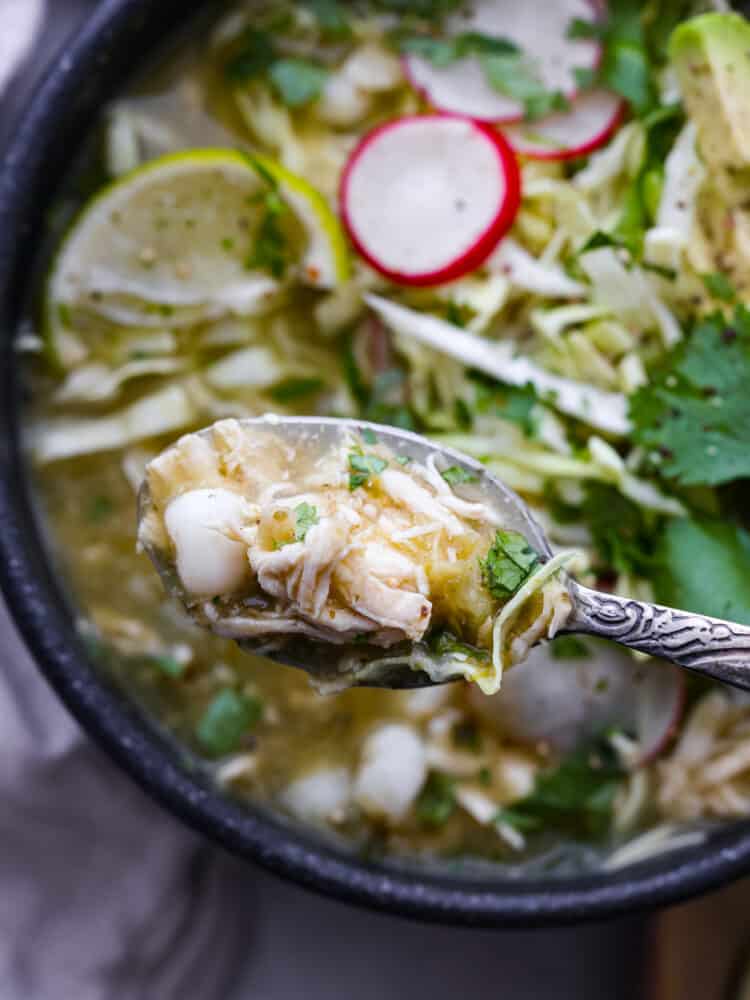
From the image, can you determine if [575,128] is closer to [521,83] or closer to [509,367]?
[521,83]

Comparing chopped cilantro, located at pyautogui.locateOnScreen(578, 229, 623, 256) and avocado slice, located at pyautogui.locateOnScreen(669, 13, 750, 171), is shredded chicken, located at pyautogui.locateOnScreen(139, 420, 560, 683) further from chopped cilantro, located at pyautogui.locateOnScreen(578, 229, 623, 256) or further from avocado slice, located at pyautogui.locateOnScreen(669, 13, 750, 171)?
avocado slice, located at pyautogui.locateOnScreen(669, 13, 750, 171)

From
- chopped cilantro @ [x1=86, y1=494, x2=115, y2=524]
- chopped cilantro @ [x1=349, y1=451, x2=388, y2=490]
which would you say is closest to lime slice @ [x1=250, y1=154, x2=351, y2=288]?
chopped cilantro @ [x1=86, y1=494, x2=115, y2=524]

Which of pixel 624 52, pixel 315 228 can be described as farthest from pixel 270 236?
pixel 624 52

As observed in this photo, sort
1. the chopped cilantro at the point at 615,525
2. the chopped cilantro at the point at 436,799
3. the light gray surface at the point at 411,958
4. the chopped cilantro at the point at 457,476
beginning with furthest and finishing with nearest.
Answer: the light gray surface at the point at 411,958 → the chopped cilantro at the point at 436,799 → the chopped cilantro at the point at 615,525 → the chopped cilantro at the point at 457,476

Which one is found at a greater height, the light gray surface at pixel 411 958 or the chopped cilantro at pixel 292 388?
the chopped cilantro at pixel 292 388

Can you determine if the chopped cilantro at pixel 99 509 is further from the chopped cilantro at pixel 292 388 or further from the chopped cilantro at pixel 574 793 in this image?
the chopped cilantro at pixel 574 793

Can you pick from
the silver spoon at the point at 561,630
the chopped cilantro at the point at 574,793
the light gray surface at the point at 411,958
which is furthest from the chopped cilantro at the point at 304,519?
the light gray surface at the point at 411,958
